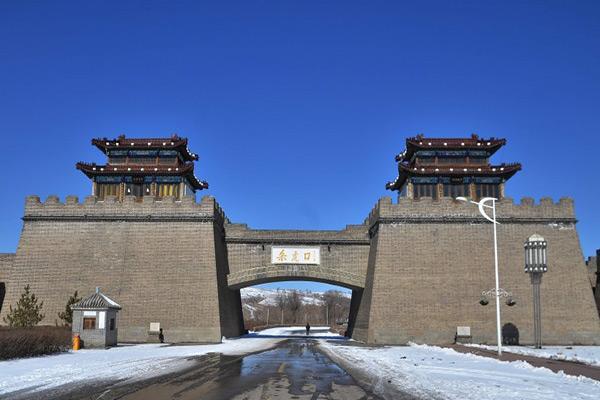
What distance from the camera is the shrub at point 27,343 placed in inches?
726

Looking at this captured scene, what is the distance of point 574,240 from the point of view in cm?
3272

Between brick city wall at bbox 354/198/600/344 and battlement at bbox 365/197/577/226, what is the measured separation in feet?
0.20

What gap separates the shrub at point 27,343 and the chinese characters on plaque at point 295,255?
628 inches

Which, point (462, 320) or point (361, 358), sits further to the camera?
point (462, 320)

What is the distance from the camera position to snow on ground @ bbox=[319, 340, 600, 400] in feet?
36.9

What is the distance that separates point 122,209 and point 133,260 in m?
3.31

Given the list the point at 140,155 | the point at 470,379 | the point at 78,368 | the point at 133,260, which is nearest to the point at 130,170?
the point at 140,155

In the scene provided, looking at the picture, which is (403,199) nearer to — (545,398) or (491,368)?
(491,368)

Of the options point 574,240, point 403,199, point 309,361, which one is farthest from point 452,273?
point 309,361

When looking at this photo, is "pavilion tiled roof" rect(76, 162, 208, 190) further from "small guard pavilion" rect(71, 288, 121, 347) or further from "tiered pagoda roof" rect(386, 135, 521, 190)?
"small guard pavilion" rect(71, 288, 121, 347)

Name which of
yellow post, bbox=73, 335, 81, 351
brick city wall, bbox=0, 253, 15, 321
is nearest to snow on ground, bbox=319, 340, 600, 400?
yellow post, bbox=73, 335, 81, 351

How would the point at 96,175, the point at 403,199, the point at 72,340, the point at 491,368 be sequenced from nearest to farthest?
the point at 491,368 < the point at 72,340 < the point at 403,199 < the point at 96,175

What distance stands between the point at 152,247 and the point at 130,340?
555 centimetres

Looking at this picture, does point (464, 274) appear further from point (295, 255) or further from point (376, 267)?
point (295, 255)
